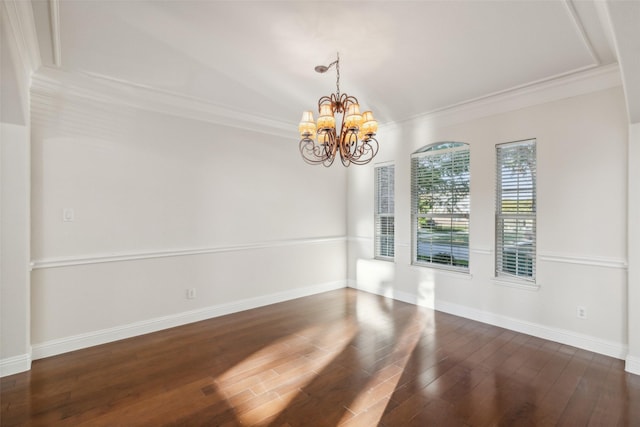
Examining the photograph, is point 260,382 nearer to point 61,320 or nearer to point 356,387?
point 356,387

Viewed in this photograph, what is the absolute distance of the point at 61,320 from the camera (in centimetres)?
309

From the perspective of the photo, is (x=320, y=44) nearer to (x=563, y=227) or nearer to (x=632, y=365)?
(x=563, y=227)

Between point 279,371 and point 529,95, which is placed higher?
point 529,95

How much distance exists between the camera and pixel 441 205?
14.8ft

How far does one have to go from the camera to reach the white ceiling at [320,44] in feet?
7.55

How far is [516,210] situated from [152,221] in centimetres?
433

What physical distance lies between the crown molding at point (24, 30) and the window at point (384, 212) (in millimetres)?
4391

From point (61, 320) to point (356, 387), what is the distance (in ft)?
9.57

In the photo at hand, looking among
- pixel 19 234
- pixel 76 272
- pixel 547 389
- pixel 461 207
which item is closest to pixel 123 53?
pixel 19 234

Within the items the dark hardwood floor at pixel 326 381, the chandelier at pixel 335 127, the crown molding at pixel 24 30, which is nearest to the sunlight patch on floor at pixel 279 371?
the dark hardwood floor at pixel 326 381

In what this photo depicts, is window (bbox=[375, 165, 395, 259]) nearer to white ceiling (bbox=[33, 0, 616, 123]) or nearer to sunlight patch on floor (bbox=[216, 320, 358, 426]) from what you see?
white ceiling (bbox=[33, 0, 616, 123])

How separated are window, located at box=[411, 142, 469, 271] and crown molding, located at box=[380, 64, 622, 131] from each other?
39cm

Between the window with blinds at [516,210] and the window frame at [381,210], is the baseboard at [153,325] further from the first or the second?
the window with blinds at [516,210]

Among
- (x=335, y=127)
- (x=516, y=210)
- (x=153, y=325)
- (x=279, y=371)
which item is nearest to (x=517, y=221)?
(x=516, y=210)
